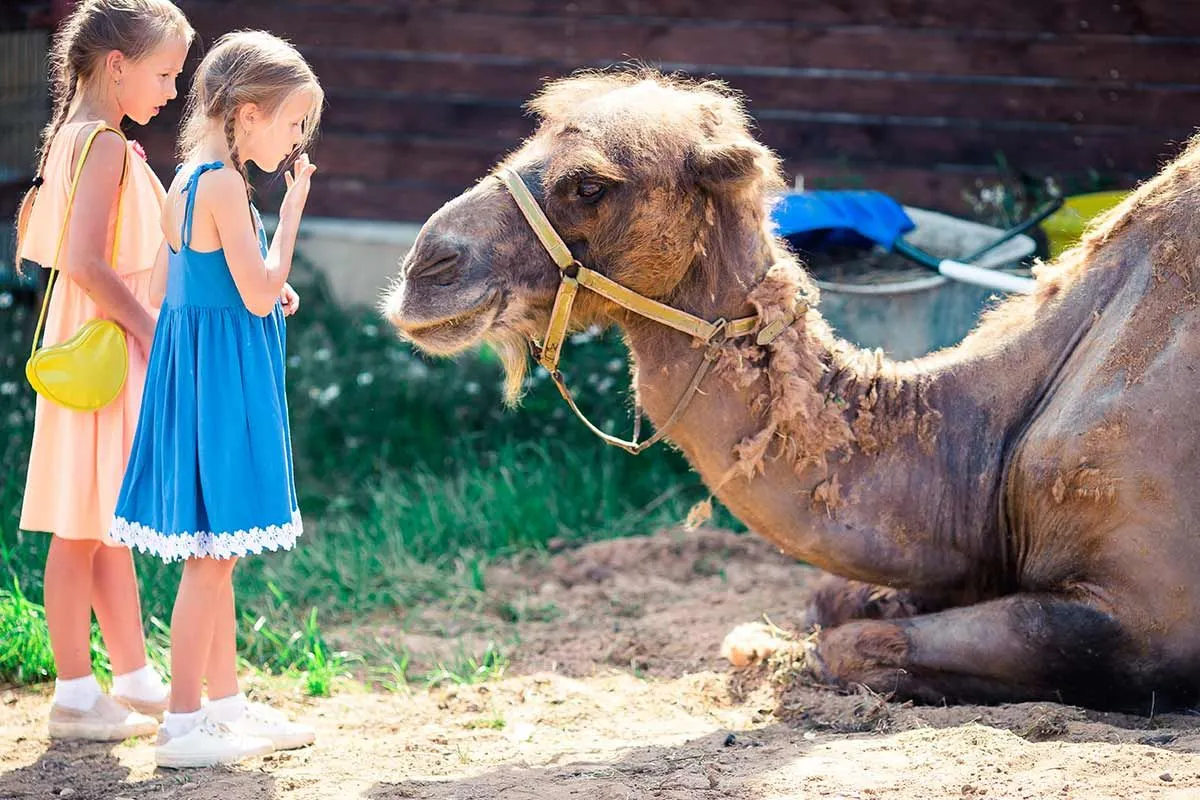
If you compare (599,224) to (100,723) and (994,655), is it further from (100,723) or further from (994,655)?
(100,723)

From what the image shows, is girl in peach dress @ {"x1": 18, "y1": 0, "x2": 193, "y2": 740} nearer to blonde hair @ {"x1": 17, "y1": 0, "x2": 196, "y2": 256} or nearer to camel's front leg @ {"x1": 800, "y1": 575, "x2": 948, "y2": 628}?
blonde hair @ {"x1": 17, "y1": 0, "x2": 196, "y2": 256}

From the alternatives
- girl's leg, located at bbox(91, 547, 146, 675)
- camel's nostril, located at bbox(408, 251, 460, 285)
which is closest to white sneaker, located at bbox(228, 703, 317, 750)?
girl's leg, located at bbox(91, 547, 146, 675)

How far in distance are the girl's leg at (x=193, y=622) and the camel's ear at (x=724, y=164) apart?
5.61 feet

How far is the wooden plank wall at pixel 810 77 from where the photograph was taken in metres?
8.23

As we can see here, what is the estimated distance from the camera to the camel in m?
4.06

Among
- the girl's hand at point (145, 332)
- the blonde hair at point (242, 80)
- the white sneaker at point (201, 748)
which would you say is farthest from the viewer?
the girl's hand at point (145, 332)

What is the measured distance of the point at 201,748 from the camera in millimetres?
4012

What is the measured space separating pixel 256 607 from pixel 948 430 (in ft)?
9.34

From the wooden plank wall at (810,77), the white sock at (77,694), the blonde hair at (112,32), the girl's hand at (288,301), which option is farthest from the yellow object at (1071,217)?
the white sock at (77,694)

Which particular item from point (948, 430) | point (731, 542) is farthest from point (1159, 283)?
point (731, 542)

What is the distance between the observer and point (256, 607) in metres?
5.78

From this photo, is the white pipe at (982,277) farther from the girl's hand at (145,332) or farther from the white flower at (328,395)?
the white flower at (328,395)

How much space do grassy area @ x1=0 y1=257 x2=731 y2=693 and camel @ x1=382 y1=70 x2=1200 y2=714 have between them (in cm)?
142

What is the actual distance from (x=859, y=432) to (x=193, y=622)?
195cm
